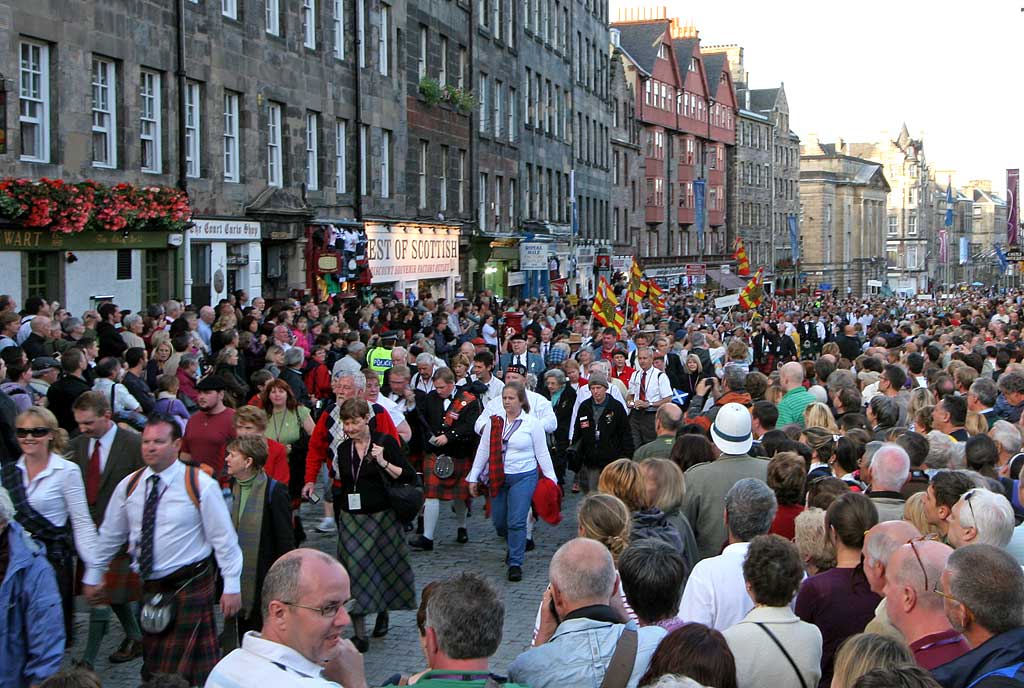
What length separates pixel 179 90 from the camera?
20.5 metres

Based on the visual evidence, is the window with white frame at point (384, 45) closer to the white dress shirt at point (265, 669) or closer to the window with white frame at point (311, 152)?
the window with white frame at point (311, 152)

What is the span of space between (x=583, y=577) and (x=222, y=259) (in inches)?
730

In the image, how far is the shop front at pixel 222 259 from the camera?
2112 centimetres

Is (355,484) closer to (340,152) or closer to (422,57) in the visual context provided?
(340,152)

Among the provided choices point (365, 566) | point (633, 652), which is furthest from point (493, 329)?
point (633, 652)

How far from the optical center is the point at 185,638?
6.33 m

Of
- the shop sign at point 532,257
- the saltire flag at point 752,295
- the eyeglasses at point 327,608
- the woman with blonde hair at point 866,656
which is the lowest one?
the woman with blonde hair at point 866,656

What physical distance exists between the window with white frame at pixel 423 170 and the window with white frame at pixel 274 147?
819 cm

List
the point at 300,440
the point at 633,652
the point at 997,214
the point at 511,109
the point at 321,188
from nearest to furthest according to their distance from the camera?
the point at 633,652
the point at 300,440
the point at 321,188
the point at 511,109
the point at 997,214

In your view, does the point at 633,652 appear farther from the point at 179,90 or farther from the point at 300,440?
the point at 179,90

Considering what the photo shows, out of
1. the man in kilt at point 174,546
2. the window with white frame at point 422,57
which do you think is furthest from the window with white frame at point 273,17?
the man in kilt at point 174,546

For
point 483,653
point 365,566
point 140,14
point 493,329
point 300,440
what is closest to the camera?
point 483,653

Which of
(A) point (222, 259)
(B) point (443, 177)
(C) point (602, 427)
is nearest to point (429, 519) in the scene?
(C) point (602, 427)

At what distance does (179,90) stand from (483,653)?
18.2 m
